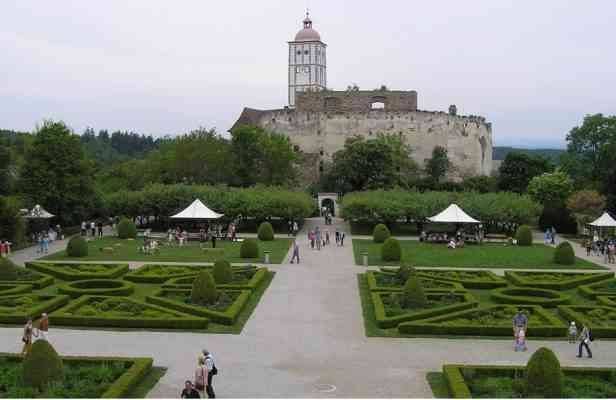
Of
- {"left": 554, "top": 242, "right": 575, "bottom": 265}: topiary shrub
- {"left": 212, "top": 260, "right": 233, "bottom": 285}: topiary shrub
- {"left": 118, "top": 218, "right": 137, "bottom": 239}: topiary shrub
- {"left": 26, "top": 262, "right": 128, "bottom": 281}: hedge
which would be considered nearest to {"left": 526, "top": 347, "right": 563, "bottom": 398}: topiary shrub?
{"left": 212, "top": 260, "right": 233, "bottom": 285}: topiary shrub

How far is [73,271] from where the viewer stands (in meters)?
29.5

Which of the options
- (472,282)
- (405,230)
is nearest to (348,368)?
(472,282)

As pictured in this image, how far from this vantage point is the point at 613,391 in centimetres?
1481

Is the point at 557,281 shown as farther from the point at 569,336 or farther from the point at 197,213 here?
the point at 197,213

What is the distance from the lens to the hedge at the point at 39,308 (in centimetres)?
2092

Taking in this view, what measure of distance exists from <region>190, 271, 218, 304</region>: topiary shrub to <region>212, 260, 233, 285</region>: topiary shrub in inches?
137

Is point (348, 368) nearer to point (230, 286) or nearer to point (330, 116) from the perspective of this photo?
point (230, 286)

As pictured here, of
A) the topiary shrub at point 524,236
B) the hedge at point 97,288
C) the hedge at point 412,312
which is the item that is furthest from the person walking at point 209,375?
the topiary shrub at point 524,236

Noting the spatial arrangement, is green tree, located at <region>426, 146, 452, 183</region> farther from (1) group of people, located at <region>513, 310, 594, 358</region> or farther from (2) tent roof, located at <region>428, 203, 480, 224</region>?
(1) group of people, located at <region>513, 310, 594, 358</region>

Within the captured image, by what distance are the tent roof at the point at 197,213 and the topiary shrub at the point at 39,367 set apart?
94.8 ft

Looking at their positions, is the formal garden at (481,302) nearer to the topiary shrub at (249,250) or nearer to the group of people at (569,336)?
the group of people at (569,336)

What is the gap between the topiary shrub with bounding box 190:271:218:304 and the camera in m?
23.5

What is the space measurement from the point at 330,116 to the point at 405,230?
30285mm

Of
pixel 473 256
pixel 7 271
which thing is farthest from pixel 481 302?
pixel 7 271
